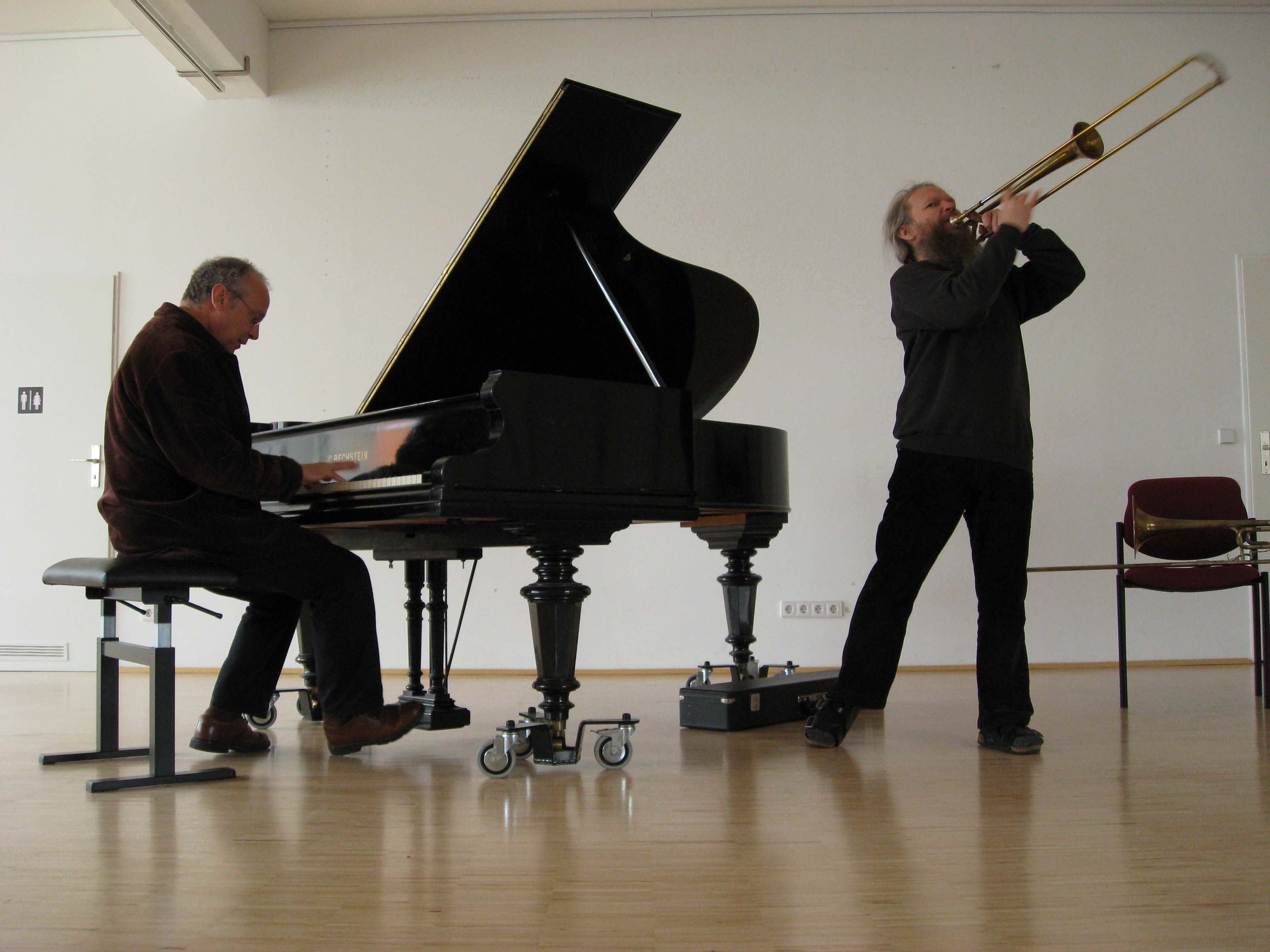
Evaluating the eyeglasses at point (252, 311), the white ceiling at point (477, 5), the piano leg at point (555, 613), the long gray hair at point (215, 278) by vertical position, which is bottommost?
the piano leg at point (555, 613)

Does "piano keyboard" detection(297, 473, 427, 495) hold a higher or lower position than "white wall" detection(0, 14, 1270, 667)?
lower

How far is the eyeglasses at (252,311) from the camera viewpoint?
8.97ft

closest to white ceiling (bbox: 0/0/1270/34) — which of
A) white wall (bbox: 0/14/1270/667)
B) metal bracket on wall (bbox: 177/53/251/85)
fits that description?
white wall (bbox: 0/14/1270/667)

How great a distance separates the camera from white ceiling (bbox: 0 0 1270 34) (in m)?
5.33

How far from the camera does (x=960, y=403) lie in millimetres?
2746

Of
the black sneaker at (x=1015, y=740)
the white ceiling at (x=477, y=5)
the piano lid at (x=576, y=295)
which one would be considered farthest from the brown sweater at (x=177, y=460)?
the white ceiling at (x=477, y=5)

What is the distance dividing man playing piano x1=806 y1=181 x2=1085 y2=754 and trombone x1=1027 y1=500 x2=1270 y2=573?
91 cm

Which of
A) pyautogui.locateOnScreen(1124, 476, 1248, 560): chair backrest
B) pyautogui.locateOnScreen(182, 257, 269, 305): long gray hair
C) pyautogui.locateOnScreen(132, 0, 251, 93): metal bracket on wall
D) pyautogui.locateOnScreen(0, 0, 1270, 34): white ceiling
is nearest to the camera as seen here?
pyautogui.locateOnScreen(182, 257, 269, 305): long gray hair

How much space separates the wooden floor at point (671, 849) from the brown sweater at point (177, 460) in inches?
24.3

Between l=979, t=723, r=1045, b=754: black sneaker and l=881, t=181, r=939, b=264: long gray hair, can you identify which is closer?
l=979, t=723, r=1045, b=754: black sneaker

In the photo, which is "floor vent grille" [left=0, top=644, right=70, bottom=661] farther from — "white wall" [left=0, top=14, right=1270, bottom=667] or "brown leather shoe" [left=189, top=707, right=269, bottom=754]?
"brown leather shoe" [left=189, top=707, right=269, bottom=754]

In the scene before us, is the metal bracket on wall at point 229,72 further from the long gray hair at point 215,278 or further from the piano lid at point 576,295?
the piano lid at point 576,295

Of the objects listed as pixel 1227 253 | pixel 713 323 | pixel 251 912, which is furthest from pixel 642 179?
pixel 251 912

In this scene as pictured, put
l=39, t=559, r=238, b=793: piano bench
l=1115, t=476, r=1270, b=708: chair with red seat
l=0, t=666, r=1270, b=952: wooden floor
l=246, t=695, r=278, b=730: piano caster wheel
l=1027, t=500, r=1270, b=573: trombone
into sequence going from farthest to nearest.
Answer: l=1115, t=476, r=1270, b=708: chair with red seat < l=1027, t=500, r=1270, b=573: trombone < l=246, t=695, r=278, b=730: piano caster wheel < l=39, t=559, r=238, b=793: piano bench < l=0, t=666, r=1270, b=952: wooden floor
